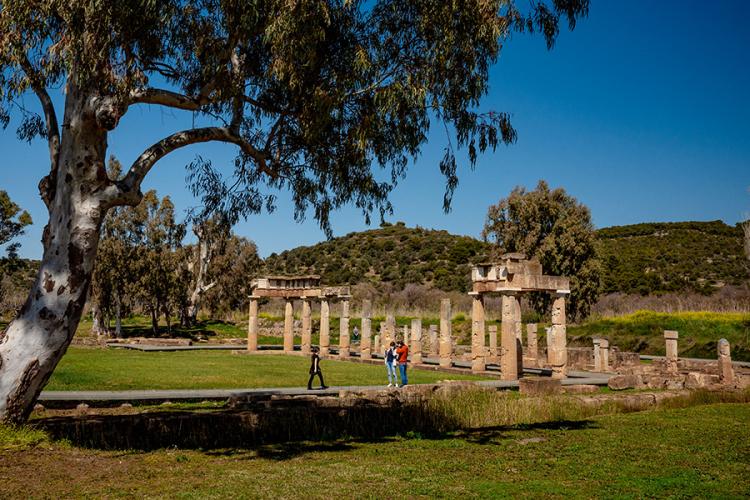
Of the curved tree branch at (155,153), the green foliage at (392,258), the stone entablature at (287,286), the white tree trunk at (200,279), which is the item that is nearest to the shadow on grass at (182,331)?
the white tree trunk at (200,279)

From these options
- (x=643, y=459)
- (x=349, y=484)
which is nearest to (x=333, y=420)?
(x=349, y=484)

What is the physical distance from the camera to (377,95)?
10.9 metres

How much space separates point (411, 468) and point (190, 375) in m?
16.2

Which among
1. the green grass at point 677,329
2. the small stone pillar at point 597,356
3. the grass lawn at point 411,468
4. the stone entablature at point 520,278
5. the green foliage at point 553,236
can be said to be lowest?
the grass lawn at point 411,468

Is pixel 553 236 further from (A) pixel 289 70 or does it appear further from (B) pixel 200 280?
(A) pixel 289 70

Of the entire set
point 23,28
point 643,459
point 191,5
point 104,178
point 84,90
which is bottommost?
point 643,459

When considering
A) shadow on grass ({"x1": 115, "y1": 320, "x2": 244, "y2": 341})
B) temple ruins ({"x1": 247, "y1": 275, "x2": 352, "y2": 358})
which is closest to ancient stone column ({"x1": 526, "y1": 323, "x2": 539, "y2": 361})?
temple ruins ({"x1": 247, "y1": 275, "x2": 352, "y2": 358})

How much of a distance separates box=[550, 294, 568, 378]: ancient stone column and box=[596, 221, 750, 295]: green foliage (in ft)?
73.2

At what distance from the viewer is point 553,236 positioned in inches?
1829

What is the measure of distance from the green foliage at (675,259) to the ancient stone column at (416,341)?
19.8 m

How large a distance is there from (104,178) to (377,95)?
15.2 feet

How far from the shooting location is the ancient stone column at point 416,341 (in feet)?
105

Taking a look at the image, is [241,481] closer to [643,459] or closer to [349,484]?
[349,484]

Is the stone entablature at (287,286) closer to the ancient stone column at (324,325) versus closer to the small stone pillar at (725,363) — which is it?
the ancient stone column at (324,325)
